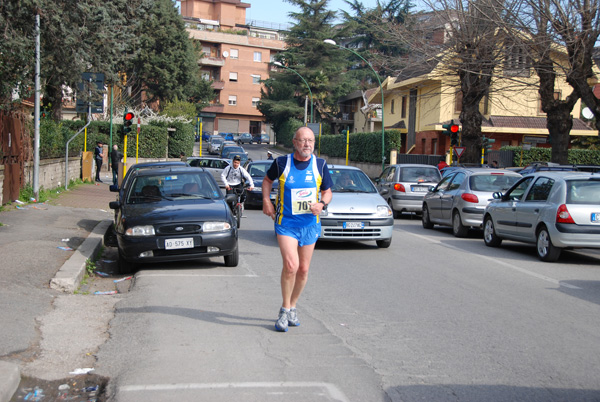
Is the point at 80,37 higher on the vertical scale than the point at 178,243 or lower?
higher

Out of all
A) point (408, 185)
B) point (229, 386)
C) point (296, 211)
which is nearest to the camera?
point (229, 386)

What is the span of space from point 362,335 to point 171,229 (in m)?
4.40

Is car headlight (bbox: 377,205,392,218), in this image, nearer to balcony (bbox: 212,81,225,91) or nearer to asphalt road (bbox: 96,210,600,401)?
asphalt road (bbox: 96,210,600,401)

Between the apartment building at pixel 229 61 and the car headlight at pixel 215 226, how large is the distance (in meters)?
83.6

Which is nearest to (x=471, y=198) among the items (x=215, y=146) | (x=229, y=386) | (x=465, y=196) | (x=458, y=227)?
(x=465, y=196)

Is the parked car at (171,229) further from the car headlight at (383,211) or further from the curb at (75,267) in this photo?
the car headlight at (383,211)

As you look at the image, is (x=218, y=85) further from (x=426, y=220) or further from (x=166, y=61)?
(x=426, y=220)

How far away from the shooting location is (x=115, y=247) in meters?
14.1

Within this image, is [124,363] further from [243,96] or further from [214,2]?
[214,2]

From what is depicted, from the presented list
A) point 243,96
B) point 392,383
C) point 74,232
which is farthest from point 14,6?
point 243,96

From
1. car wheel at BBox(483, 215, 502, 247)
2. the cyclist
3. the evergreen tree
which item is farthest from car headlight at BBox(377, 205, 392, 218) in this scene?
the evergreen tree

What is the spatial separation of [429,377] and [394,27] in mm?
23987

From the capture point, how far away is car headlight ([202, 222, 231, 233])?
Answer: 10305 mm

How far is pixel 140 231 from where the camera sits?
10117mm
